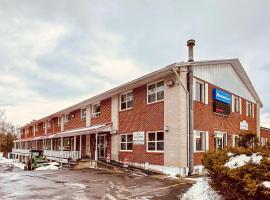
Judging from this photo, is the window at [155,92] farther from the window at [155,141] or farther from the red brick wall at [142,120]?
the window at [155,141]

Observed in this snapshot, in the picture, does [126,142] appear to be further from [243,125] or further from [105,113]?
[243,125]

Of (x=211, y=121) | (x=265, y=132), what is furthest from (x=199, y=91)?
(x=265, y=132)

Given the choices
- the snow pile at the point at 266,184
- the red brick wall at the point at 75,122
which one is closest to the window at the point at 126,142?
the red brick wall at the point at 75,122

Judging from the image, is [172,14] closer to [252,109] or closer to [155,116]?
[155,116]

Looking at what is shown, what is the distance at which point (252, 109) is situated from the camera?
1086 inches

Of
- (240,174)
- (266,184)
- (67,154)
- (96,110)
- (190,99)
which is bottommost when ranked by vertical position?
(67,154)

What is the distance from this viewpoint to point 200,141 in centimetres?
1892

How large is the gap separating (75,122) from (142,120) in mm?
13877

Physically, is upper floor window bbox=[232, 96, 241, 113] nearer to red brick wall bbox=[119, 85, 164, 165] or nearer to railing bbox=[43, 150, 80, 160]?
red brick wall bbox=[119, 85, 164, 165]

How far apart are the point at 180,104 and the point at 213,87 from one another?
4552mm

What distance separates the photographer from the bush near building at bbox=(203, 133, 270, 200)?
23.1 feet

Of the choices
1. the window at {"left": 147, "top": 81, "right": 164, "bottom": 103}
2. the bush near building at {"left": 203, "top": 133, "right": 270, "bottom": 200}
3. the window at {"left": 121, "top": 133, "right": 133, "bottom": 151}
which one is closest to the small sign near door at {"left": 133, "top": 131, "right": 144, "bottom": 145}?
the window at {"left": 121, "top": 133, "right": 133, "bottom": 151}

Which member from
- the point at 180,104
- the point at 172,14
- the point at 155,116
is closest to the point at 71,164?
the point at 155,116

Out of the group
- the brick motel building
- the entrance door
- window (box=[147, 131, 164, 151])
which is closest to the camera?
the brick motel building
